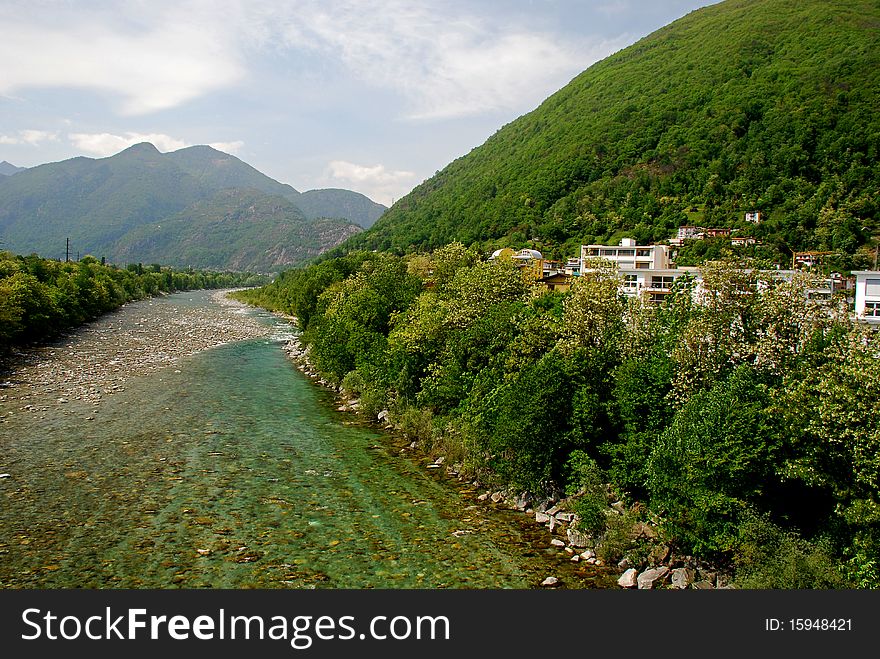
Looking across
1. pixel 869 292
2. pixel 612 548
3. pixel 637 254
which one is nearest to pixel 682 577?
pixel 612 548

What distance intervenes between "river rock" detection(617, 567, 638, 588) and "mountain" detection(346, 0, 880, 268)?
253ft

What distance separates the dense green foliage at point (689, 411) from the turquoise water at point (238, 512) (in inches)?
105

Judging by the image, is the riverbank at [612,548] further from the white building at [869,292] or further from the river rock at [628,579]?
the white building at [869,292]

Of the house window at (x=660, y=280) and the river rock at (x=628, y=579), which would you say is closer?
the river rock at (x=628, y=579)

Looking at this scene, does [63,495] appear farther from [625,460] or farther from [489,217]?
[489,217]

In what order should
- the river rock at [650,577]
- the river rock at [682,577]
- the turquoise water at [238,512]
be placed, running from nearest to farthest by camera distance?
the river rock at [682,577] < the river rock at [650,577] < the turquoise water at [238,512]

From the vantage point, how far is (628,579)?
47.4ft

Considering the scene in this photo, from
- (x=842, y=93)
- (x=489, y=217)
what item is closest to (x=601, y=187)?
(x=489, y=217)

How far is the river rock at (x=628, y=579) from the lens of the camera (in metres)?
14.3

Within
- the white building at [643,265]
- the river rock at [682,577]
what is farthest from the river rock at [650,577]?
the white building at [643,265]

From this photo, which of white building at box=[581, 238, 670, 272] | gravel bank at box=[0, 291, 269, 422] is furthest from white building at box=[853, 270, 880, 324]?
gravel bank at box=[0, 291, 269, 422]

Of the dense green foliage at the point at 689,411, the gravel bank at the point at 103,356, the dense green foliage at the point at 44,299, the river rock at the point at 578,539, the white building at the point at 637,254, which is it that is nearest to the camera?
the dense green foliage at the point at 689,411

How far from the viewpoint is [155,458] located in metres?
22.6

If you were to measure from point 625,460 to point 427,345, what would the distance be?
44.7ft
